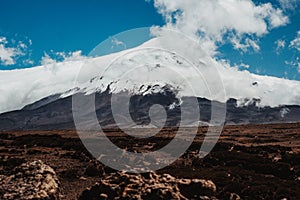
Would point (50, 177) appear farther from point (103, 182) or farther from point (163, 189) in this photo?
point (163, 189)

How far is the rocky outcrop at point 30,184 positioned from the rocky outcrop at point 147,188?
1.87 m

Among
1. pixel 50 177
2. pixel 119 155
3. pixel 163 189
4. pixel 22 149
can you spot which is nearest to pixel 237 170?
pixel 119 155

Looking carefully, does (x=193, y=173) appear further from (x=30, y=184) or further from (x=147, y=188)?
(x=30, y=184)

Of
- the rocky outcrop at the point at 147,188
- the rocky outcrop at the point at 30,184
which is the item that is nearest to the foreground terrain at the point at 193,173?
the rocky outcrop at the point at 147,188

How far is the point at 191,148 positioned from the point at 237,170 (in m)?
14.0

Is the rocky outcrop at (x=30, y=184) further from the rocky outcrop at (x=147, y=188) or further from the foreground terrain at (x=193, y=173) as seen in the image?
the rocky outcrop at (x=147, y=188)

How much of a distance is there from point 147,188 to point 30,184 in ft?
19.9

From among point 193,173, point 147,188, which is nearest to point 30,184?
point 147,188

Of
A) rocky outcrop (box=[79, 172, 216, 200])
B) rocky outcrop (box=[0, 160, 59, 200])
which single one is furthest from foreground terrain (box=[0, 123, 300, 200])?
rocky outcrop (box=[0, 160, 59, 200])

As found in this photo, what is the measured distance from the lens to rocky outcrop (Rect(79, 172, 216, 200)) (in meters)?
17.9

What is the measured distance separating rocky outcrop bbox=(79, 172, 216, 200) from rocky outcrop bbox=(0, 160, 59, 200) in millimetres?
1873

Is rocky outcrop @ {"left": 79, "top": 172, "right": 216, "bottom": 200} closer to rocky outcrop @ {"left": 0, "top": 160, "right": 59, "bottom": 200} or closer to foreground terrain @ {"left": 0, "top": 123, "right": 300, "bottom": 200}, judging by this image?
foreground terrain @ {"left": 0, "top": 123, "right": 300, "bottom": 200}

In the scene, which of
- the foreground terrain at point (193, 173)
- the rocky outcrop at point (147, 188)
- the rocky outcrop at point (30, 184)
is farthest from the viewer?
the foreground terrain at point (193, 173)

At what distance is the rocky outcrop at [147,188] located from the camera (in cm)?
1791
